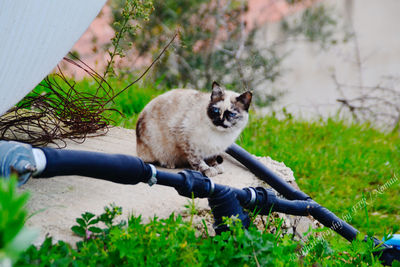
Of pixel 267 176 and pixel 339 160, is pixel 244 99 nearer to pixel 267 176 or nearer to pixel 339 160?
pixel 267 176

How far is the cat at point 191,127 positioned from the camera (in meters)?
2.46

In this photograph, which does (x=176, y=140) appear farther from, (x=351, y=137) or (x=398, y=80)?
(x=398, y=80)

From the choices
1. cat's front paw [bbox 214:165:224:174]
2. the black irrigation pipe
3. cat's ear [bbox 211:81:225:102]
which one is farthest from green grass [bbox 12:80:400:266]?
cat's ear [bbox 211:81:225:102]

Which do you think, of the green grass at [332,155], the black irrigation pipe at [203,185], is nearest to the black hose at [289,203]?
the black irrigation pipe at [203,185]

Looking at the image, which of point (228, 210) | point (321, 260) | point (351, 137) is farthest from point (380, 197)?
point (228, 210)

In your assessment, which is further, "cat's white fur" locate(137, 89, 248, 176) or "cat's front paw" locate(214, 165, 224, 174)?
"cat's front paw" locate(214, 165, 224, 174)

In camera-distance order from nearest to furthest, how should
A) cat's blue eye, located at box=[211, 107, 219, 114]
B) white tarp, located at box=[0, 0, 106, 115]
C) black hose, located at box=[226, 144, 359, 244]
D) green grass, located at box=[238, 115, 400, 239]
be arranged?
white tarp, located at box=[0, 0, 106, 115]
black hose, located at box=[226, 144, 359, 244]
cat's blue eye, located at box=[211, 107, 219, 114]
green grass, located at box=[238, 115, 400, 239]

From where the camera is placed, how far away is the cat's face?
7.97ft

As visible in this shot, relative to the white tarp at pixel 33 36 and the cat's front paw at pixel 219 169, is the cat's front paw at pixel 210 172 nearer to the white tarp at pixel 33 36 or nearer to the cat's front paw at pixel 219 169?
the cat's front paw at pixel 219 169

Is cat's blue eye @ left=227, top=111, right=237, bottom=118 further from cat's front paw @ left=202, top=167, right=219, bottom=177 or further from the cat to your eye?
cat's front paw @ left=202, top=167, right=219, bottom=177

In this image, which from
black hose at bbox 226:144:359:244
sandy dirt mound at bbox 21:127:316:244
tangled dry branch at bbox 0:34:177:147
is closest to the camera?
sandy dirt mound at bbox 21:127:316:244

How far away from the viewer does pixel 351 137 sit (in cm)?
421

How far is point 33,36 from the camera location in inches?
69.0

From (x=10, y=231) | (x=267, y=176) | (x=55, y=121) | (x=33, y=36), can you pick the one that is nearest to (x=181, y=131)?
(x=267, y=176)
